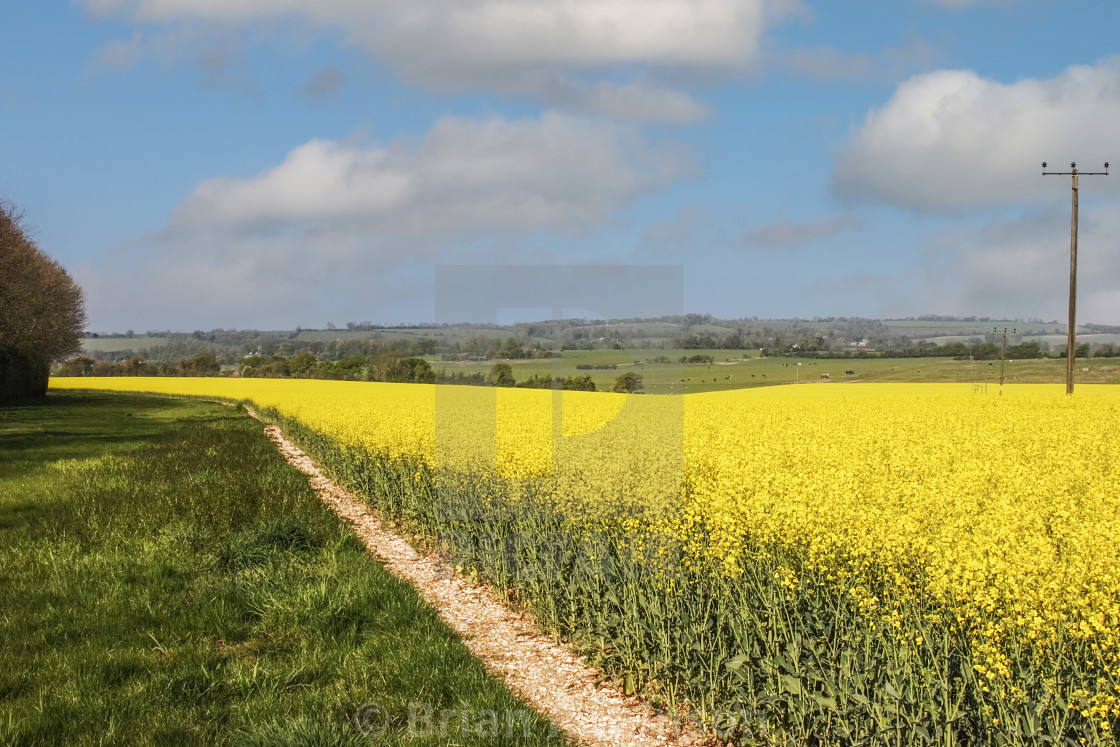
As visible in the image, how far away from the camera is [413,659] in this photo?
6145 mm

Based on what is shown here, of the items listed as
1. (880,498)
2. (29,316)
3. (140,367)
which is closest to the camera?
(880,498)

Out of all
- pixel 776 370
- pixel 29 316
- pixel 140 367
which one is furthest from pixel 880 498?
pixel 140 367

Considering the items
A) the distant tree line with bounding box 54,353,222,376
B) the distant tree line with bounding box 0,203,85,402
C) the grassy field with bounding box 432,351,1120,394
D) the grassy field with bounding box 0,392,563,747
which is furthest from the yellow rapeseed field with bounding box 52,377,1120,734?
the distant tree line with bounding box 54,353,222,376

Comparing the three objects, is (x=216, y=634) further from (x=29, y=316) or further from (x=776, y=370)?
(x=776, y=370)

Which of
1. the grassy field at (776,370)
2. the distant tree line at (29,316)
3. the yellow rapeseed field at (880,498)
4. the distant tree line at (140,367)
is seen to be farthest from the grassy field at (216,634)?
the distant tree line at (140,367)

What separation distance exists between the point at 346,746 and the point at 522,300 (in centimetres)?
649

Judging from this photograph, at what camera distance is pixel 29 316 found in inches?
1346

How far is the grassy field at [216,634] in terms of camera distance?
512 cm

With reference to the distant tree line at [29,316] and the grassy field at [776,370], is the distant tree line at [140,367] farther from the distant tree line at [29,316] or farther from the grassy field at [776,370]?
the grassy field at [776,370]

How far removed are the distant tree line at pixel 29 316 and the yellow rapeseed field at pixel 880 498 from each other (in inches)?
922

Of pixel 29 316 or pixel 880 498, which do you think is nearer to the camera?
pixel 880 498

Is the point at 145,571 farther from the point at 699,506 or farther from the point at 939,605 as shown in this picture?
the point at 939,605

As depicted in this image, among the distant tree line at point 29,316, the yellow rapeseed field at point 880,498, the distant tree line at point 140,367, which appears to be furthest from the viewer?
the distant tree line at point 140,367

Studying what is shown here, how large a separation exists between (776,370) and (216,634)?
140ft
